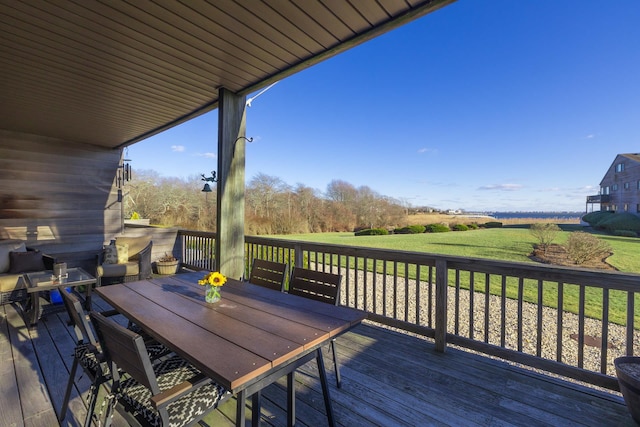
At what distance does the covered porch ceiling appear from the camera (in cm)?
197

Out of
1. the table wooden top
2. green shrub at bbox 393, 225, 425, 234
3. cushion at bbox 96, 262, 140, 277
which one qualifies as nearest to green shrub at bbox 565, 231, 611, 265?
green shrub at bbox 393, 225, 425, 234

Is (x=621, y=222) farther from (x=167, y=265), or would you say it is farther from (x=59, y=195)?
(x=59, y=195)

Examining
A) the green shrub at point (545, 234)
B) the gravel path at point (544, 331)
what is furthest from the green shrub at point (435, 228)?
the gravel path at point (544, 331)

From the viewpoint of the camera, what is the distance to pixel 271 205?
1708 cm

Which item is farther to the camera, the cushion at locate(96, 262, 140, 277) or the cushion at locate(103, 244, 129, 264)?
the cushion at locate(103, 244, 129, 264)

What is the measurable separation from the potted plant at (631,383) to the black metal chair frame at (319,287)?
1745 millimetres

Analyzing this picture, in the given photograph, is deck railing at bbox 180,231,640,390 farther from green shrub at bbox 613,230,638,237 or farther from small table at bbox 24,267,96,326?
green shrub at bbox 613,230,638,237

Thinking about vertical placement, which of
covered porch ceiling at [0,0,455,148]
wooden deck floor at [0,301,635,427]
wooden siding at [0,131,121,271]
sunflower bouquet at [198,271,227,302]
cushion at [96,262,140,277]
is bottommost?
wooden deck floor at [0,301,635,427]

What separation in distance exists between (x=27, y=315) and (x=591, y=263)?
13.8 meters

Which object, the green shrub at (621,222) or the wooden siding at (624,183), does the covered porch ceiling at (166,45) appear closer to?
the green shrub at (621,222)

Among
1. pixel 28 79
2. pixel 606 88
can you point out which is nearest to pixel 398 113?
pixel 606 88

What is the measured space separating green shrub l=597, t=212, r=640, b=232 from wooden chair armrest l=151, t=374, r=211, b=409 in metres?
24.1

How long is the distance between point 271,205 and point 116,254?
1240 centimetres

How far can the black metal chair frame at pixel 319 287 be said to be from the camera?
2.04m
